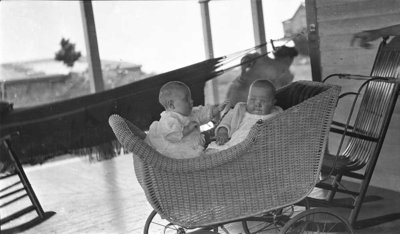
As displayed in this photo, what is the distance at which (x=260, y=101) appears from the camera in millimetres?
3250

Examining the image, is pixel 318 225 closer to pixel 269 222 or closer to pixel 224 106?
pixel 269 222

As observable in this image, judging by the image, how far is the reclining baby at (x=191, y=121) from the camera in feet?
10.1

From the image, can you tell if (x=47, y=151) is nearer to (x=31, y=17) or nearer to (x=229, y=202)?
(x=31, y=17)

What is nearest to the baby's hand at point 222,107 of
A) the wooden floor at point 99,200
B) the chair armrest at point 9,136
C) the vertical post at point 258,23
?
the wooden floor at point 99,200

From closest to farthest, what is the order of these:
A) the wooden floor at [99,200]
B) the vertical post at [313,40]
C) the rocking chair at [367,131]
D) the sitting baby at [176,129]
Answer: the sitting baby at [176,129] < the rocking chair at [367,131] < the wooden floor at [99,200] < the vertical post at [313,40]

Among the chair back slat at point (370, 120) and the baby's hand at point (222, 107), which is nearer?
the baby's hand at point (222, 107)

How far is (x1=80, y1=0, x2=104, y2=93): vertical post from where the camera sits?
410 centimetres

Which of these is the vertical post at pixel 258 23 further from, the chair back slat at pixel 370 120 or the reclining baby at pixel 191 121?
the reclining baby at pixel 191 121

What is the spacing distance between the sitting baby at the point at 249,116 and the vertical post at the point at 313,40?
1439mm

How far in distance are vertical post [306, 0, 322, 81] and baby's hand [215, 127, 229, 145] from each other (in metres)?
1.58

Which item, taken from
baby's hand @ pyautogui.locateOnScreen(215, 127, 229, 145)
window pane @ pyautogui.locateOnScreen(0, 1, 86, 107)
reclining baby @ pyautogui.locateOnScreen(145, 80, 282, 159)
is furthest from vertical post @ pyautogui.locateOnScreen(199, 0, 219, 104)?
baby's hand @ pyautogui.locateOnScreen(215, 127, 229, 145)

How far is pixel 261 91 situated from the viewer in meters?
3.24

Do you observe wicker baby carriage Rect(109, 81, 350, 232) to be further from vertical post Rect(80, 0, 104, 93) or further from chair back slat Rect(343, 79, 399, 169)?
vertical post Rect(80, 0, 104, 93)

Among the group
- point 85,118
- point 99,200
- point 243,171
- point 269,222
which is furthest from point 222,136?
point 99,200
